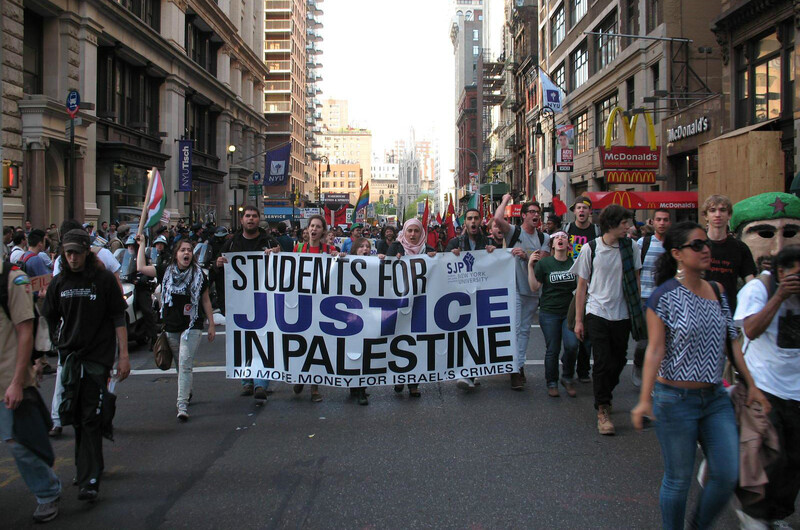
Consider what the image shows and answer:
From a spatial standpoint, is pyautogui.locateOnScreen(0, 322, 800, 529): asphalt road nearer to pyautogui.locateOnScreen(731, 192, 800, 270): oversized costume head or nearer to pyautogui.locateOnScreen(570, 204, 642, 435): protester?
pyautogui.locateOnScreen(570, 204, 642, 435): protester

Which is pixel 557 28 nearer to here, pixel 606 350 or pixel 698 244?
pixel 606 350

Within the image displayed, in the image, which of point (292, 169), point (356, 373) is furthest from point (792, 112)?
point (292, 169)

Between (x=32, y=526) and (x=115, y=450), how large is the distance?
1.49 metres

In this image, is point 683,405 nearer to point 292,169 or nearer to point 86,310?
point 86,310

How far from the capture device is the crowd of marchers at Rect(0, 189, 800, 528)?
337cm

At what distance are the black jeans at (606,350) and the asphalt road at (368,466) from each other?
0.41 meters

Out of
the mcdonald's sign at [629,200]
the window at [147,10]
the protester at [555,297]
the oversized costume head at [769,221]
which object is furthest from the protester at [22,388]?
the window at [147,10]

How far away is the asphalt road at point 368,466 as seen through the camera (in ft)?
13.5

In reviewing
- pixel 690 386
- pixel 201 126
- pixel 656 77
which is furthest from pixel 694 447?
pixel 201 126

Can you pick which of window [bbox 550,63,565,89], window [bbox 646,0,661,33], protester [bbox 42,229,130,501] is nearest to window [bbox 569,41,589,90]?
window [bbox 550,63,565,89]

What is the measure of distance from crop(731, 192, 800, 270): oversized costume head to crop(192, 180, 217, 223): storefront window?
36.7 metres

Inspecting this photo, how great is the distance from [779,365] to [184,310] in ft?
17.6

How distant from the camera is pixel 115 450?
5531 mm

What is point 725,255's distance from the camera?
216 inches
